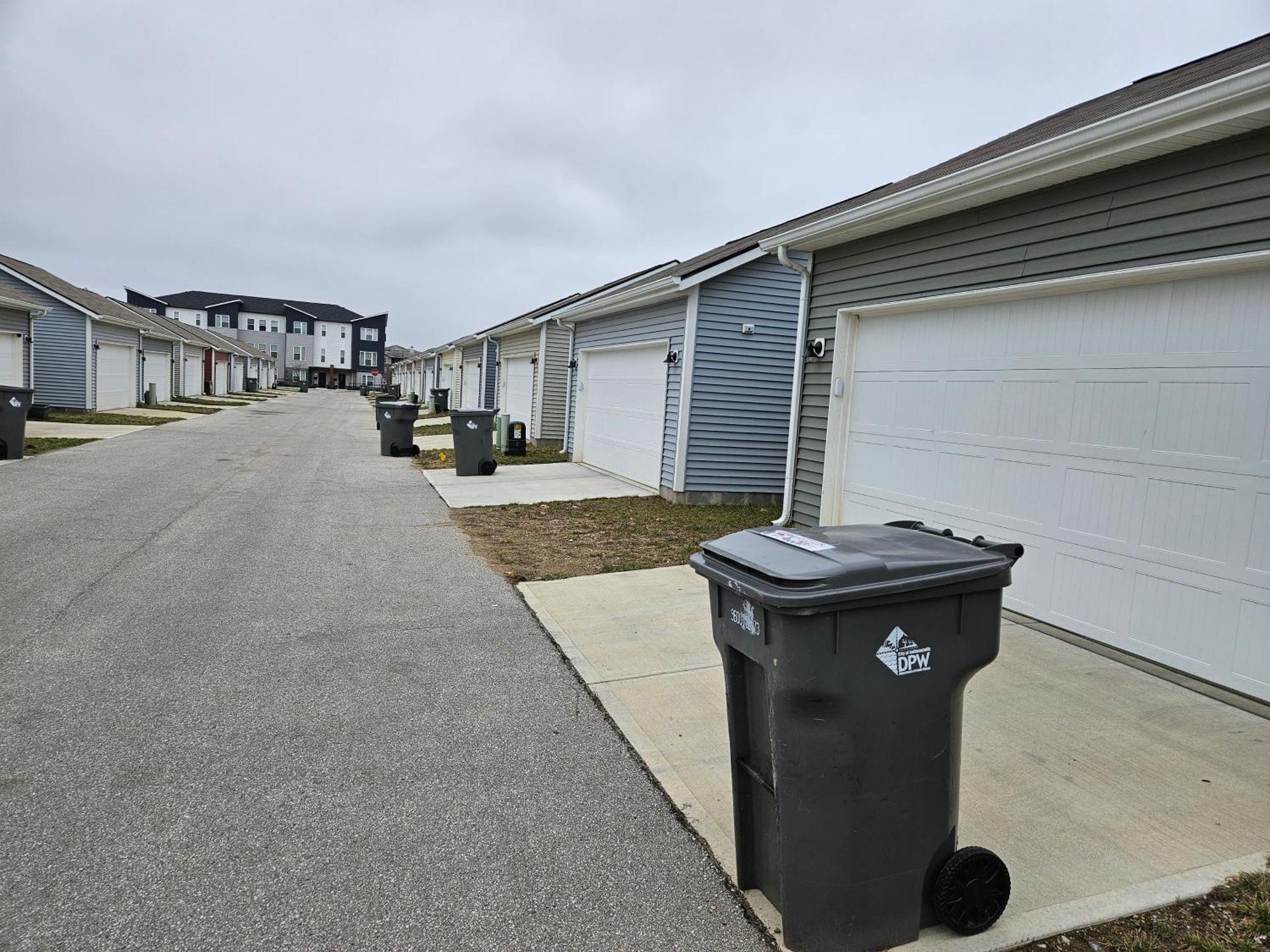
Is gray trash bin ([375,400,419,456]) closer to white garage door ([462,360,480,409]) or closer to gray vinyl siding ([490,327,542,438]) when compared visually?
gray vinyl siding ([490,327,542,438])

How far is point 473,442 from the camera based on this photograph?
46.6ft

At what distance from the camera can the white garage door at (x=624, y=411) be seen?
12609 millimetres

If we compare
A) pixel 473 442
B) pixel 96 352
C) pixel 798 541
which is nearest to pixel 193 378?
pixel 96 352

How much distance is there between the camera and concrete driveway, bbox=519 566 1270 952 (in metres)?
2.81

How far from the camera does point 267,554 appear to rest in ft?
25.4

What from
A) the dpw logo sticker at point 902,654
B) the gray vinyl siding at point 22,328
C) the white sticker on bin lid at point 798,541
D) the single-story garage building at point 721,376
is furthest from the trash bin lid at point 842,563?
the gray vinyl siding at point 22,328

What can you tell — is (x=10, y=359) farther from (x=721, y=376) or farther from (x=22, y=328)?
(x=721, y=376)

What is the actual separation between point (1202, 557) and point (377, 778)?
462 cm

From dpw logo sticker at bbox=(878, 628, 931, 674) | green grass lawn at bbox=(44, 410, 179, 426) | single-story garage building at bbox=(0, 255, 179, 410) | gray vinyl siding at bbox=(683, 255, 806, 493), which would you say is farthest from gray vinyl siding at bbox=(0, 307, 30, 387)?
dpw logo sticker at bbox=(878, 628, 931, 674)

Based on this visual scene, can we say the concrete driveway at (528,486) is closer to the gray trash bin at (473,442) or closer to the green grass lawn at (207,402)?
the gray trash bin at (473,442)

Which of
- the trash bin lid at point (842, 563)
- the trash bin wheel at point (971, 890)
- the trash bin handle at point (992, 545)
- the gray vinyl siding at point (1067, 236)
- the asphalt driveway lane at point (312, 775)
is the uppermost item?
the gray vinyl siding at point (1067, 236)

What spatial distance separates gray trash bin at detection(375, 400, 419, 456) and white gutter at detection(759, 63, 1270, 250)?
12109 mm

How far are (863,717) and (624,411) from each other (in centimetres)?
1200

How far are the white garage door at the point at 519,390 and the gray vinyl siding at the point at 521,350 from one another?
83mm
